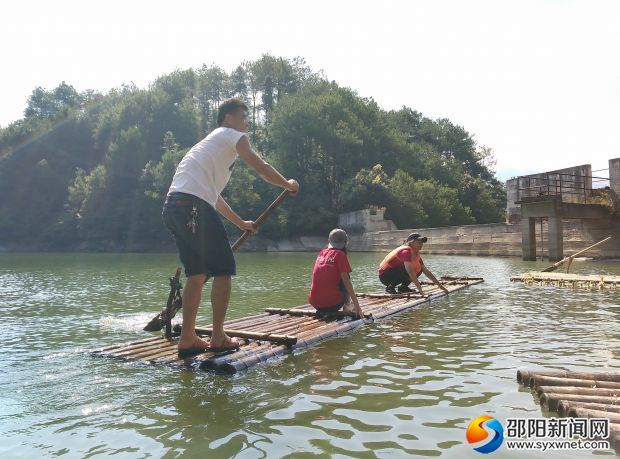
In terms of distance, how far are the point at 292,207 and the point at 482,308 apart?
46.2 metres

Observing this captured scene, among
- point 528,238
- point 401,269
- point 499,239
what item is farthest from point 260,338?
point 499,239

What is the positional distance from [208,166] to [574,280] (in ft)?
40.2

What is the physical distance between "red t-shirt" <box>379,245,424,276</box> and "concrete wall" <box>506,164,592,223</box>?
16.6 m

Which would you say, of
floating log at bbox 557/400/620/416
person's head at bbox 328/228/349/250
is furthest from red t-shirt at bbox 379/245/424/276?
floating log at bbox 557/400/620/416

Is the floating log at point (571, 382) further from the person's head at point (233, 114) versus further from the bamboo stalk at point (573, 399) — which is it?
the person's head at point (233, 114)

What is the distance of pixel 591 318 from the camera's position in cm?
855

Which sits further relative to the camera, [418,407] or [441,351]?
[441,351]

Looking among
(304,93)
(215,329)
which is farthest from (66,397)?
(304,93)

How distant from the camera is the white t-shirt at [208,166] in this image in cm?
518

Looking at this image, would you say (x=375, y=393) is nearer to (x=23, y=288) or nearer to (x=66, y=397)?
(x=66, y=397)

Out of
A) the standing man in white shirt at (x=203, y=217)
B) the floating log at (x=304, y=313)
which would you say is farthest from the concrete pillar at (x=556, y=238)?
the standing man in white shirt at (x=203, y=217)

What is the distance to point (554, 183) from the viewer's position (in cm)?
3078

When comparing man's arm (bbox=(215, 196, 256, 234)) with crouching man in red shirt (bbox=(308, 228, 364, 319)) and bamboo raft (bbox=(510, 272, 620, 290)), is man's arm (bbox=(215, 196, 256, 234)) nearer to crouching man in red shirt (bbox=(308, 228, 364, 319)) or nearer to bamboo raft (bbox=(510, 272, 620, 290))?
crouching man in red shirt (bbox=(308, 228, 364, 319))

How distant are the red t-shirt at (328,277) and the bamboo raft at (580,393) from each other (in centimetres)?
334
